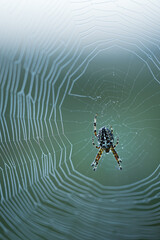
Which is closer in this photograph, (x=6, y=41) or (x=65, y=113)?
(x=6, y=41)

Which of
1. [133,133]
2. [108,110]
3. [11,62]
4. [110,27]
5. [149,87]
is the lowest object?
[133,133]

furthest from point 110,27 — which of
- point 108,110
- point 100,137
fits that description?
point 100,137

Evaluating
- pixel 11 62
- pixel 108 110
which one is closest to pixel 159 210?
pixel 108 110

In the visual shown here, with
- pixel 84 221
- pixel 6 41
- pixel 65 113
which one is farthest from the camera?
pixel 65 113

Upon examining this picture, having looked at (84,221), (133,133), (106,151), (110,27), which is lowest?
(84,221)

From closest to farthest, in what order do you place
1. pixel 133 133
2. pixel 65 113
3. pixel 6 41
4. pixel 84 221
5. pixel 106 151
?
1. pixel 6 41
2. pixel 84 221
3. pixel 106 151
4. pixel 133 133
5. pixel 65 113

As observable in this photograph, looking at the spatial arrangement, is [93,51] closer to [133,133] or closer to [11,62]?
[11,62]

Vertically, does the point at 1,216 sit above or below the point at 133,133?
below

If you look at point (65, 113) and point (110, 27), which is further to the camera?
point (65, 113)

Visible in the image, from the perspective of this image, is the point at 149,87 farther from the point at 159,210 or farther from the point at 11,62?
the point at 11,62
